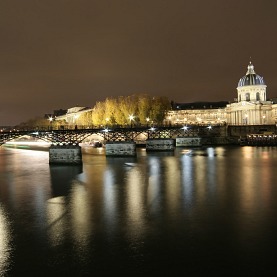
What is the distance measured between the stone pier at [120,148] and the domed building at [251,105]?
291 ft

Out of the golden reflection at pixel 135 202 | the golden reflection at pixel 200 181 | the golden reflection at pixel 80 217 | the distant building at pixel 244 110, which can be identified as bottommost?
the golden reflection at pixel 200 181

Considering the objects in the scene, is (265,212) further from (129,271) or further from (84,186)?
(84,186)

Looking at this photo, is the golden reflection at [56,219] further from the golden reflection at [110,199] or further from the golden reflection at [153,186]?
the golden reflection at [153,186]

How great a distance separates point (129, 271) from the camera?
50.6ft

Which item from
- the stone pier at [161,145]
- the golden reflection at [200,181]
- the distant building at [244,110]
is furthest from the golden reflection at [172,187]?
the distant building at [244,110]

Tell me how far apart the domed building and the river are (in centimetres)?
11127

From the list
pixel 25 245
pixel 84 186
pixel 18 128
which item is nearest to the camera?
pixel 25 245

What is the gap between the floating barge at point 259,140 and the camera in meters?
94.8

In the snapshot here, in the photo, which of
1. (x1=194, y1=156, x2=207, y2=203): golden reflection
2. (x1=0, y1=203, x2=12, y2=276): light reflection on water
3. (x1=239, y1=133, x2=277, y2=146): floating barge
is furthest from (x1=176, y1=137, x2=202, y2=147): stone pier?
(x1=0, y1=203, x2=12, y2=276): light reflection on water

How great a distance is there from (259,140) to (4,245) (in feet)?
283

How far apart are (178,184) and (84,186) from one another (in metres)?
8.86

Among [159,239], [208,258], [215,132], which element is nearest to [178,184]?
[159,239]

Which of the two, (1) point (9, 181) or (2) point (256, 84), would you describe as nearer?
(1) point (9, 181)

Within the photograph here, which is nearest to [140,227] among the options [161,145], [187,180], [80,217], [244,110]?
[80,217]
